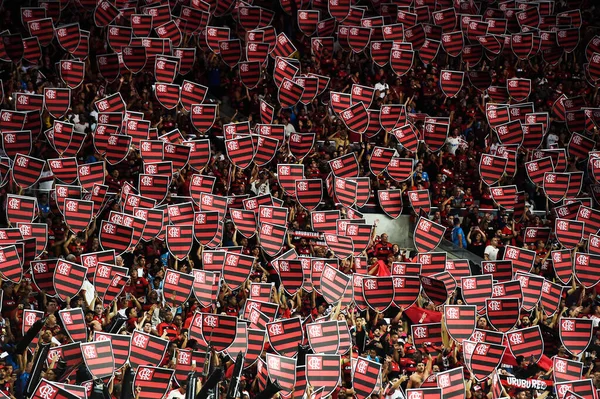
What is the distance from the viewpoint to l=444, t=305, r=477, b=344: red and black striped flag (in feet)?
60.3

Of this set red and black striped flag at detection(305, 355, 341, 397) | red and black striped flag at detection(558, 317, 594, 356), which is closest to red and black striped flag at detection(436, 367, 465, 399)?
red and black striped flag at detection(305, 355, 341, 397)

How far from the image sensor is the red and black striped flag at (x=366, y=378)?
54.5 ft

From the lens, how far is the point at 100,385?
632 inches

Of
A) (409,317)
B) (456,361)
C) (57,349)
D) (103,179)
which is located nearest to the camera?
(57,349)

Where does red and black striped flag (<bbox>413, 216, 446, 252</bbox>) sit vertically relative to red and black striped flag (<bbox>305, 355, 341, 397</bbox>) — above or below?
below

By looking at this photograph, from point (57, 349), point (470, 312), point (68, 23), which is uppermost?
point (57, 349)

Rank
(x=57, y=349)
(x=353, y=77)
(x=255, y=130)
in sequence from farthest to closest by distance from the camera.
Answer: (x=353, y=77), (x=255, y=130), (x=57, y=349)

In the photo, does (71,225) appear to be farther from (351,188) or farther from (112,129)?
(351,188)

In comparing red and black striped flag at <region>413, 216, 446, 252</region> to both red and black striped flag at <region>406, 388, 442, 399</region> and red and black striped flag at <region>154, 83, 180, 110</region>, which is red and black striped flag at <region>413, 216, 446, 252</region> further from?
red and black striped flag at <region>154, 83, 180, 110</region>

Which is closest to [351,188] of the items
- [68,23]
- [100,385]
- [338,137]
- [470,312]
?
[338,137]

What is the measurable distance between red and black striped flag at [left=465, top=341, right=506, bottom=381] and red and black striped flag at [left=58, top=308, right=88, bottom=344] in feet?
19.3

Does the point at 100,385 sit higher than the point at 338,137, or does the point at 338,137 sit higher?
the point at 100,385

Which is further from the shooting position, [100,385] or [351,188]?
[351,188]

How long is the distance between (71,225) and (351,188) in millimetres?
5432
